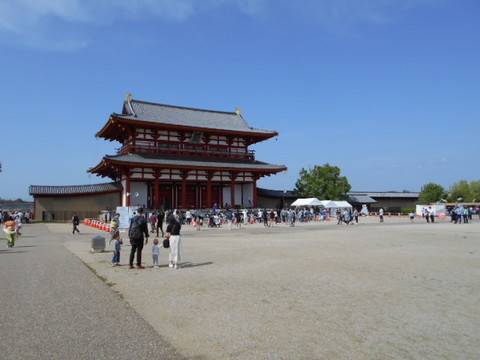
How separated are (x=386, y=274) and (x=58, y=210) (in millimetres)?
38526

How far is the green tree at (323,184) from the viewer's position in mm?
50562

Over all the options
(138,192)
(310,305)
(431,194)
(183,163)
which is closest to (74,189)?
(138,192)

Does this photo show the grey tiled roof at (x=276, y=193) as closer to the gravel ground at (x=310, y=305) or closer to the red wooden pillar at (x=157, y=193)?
the red wooden pillar at (x=157, y=193)

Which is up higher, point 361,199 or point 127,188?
point 127,188

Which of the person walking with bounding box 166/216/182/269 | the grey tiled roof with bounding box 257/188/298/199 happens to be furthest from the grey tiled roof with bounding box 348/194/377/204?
the person walking with bounding box 166/216/182/269

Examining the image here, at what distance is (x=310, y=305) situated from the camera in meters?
6.74

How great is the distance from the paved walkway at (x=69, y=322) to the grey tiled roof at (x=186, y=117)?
2987 cm

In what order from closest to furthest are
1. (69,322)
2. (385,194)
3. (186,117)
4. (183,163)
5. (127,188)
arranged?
(69,322)
(127,188)
(183,163)
(186,117)
(385,194)

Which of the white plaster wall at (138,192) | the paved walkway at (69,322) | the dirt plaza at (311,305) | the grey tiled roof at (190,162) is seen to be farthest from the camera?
the white plaster wall at (138,192)

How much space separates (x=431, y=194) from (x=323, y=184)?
27312 mm

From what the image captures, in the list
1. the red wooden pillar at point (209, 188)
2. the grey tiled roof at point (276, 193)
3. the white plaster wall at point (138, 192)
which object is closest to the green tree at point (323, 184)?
the grey tiled roof at point (276, 193)

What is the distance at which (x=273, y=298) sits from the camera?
7.25 metres

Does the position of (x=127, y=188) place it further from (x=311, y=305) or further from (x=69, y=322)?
(x=311, y=305)

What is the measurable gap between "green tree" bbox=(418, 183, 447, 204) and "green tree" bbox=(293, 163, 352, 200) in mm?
21369
